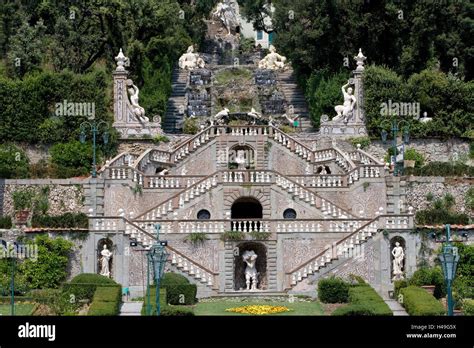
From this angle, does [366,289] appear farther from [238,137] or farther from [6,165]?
[6,165]

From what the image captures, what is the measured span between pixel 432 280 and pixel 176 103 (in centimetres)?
2657

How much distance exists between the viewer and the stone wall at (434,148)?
69500mm

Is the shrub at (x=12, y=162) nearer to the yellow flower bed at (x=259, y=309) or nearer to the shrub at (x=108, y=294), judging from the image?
the shrub at (x=108, y=294)

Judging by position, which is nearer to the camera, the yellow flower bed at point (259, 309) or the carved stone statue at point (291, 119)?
the yellow flower bed at point (259, 309)

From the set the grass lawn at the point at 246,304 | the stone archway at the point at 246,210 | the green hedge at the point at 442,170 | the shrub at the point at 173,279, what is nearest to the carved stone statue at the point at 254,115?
the stone archway at the point at 246,210

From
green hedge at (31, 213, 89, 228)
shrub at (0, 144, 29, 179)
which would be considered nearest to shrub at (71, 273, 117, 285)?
green hedge at (31, 213, 89, 228)

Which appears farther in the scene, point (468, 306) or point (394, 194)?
point (394, 194)

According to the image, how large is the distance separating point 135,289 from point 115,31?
25.5m

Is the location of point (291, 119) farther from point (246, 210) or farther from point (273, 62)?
point (246, 210)

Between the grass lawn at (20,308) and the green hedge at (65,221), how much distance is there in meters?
7.48

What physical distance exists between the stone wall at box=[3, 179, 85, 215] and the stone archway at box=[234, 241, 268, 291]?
8.89 metres

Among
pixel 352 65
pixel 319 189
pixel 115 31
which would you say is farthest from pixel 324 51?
pixel 319 189

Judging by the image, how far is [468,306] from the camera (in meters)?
50.2

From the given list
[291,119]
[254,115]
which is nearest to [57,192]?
[254,115]
